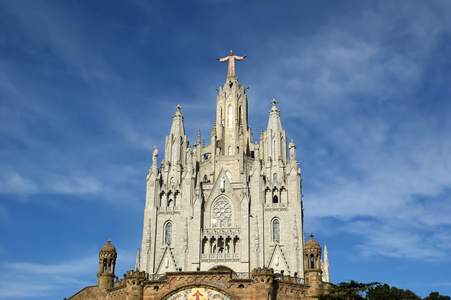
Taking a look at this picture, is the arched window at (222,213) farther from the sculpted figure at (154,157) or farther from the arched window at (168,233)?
the sculpted figure at (154,157)

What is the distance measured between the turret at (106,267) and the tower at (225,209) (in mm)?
15605

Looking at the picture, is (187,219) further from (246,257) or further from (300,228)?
(300,228)

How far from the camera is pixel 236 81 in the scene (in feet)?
240

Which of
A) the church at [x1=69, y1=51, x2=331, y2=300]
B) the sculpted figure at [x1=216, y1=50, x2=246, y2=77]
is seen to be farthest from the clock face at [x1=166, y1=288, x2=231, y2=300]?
the sculpted figure at [x1=216, y1=50, x2=246, y2=77]

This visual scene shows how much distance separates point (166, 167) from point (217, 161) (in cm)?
605

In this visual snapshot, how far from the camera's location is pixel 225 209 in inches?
2392

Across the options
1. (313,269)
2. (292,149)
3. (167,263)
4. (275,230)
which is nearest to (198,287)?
(313,269)

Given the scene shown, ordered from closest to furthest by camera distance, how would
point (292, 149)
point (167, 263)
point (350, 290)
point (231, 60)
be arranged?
point (350, 290) < point (167, 263) < point (292, 149) < point (231, 60)

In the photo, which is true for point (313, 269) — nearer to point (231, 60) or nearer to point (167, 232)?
point (167, 232)

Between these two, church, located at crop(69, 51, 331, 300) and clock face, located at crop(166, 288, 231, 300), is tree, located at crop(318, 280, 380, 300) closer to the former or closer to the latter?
clock face, located at crop(166, 288, 231, 300)

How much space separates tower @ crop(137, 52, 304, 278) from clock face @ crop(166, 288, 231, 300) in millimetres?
18701

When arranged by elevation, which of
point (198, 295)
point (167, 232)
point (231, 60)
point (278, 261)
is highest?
point (231, 60)

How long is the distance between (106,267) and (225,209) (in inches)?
837

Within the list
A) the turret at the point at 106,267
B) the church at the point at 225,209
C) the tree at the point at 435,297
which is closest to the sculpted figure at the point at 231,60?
the church at the point at 225,209
